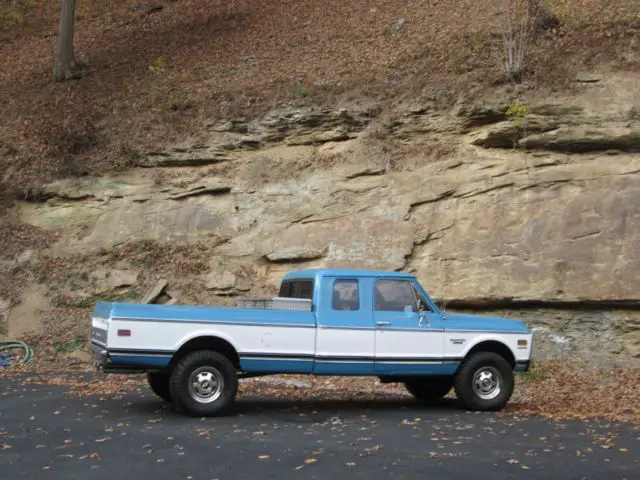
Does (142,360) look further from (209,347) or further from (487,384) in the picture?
(487,384)

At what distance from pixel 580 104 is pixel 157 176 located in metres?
9.73

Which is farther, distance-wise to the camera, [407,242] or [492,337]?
[407,242]

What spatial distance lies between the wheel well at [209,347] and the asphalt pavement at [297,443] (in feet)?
2.38

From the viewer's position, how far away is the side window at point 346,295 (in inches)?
401

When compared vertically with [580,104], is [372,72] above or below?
above

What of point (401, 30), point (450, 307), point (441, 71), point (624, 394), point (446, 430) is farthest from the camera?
point (401, 30)

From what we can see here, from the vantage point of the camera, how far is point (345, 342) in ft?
32.7

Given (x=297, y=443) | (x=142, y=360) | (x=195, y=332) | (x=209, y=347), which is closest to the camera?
(x=297, y=443)

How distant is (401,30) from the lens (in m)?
21.1

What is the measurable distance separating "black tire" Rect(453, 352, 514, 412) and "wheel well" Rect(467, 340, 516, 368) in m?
0.12

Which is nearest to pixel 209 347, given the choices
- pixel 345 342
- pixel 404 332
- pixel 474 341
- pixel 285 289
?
pixel 345 342

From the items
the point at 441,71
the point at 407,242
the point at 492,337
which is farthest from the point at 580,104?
the point at 492,337

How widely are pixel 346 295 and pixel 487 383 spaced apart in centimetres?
238

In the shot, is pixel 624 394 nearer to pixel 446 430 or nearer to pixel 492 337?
pixel 492 337
